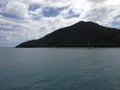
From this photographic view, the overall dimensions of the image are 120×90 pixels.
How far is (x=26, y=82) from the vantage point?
44500 millimetres

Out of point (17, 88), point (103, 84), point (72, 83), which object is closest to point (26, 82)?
point (17, 88)

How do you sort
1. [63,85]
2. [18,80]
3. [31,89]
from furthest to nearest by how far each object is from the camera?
[18,80] < [63,85] < [31,89]

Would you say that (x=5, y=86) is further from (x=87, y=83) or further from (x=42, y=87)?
(x=87, y=83)

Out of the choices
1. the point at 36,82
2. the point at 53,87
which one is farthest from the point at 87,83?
the point at 36,82

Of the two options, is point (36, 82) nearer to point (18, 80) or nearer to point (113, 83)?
point (18, 80)

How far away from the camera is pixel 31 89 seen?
38312mm

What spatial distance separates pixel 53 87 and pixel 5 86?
448 inches

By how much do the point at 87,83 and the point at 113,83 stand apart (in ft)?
21.9

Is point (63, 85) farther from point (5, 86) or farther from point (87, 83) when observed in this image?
point (5, 86)

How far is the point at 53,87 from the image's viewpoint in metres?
40.0

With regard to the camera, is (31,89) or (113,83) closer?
(31,89)

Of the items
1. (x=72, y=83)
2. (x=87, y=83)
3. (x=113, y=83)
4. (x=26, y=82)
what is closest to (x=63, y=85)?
(x=72, y=83)

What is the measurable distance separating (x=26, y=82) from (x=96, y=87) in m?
17.7

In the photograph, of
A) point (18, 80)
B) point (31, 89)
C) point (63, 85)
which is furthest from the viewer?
point (18, 80)
